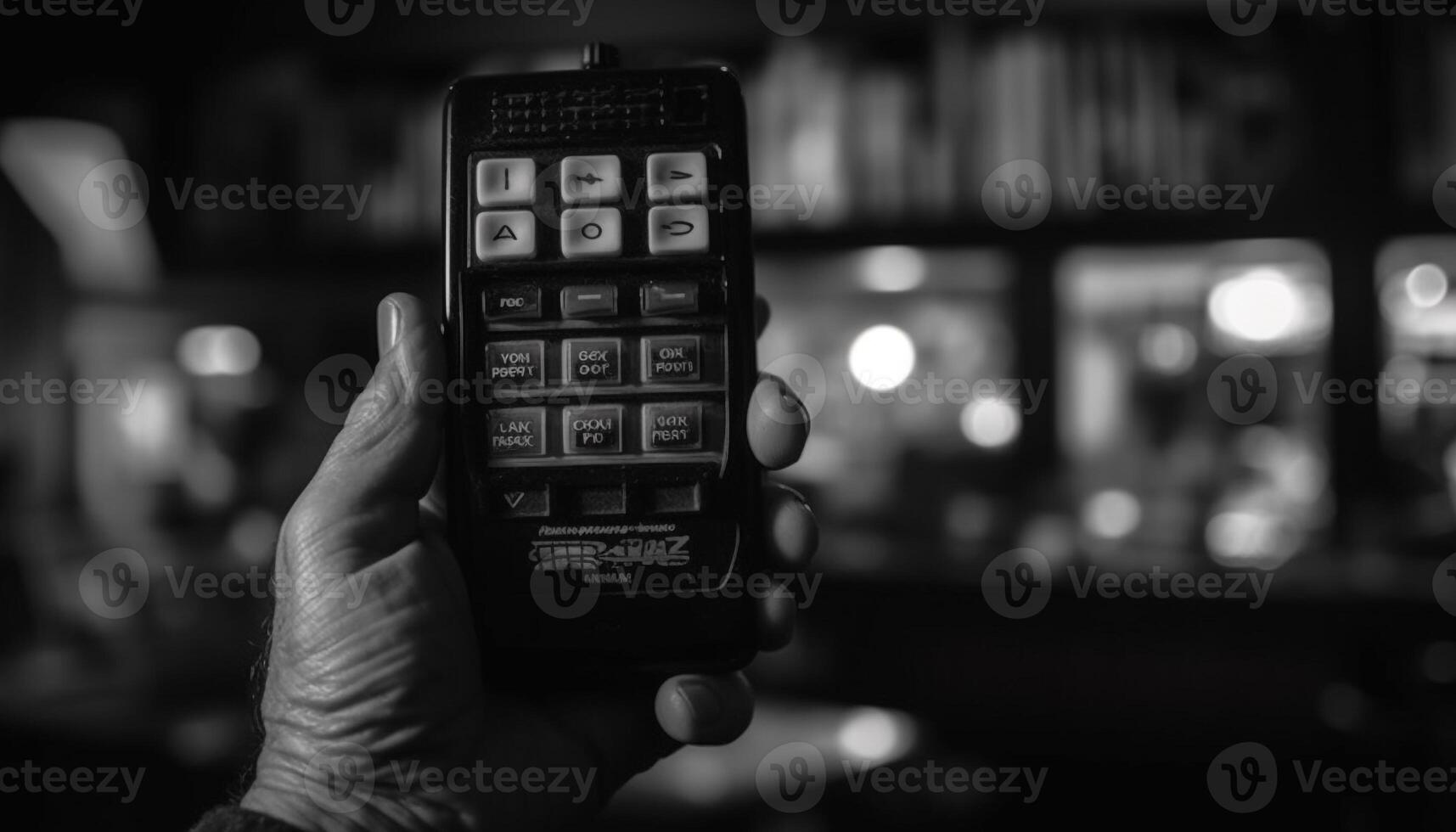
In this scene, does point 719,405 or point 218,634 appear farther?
point 218,634

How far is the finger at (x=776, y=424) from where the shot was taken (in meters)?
0.69

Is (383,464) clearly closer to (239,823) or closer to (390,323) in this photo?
(390,323)

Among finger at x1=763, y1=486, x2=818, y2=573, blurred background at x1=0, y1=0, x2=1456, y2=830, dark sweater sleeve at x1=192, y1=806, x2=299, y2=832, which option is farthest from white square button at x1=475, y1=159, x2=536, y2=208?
blurred background at x1=0, y1=0, x2=1456, y2=830

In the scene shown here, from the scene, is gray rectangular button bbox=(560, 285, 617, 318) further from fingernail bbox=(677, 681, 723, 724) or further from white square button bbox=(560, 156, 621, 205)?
fingernail bbox=(677, 681, 723, 724)

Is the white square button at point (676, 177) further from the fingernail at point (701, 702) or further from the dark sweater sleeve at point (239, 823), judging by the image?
the dark sweater sleeve at point (239, 823)

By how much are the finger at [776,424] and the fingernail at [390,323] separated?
0.78 ft

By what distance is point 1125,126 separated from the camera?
1627 millimetres

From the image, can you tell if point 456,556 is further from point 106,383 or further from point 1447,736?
point 106,383

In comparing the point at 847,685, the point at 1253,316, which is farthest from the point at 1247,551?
the point at 847,685

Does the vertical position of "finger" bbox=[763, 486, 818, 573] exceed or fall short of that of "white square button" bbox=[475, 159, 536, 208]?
it falls short

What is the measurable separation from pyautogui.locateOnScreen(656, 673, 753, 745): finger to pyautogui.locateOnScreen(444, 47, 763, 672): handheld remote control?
43mm

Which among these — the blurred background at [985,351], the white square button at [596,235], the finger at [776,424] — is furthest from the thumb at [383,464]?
the blurred background at [985,351]

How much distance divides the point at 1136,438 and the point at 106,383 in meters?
1.93

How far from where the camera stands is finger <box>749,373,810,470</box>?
2.27 feet
